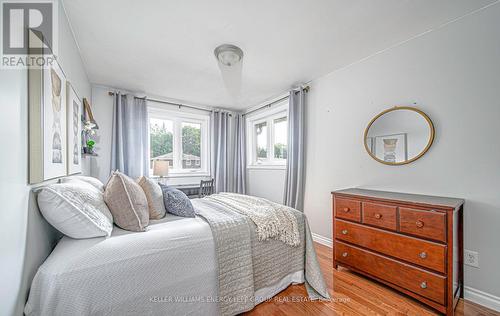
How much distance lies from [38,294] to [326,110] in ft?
10.3

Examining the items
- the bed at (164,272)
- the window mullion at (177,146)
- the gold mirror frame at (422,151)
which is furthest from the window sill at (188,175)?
the gold mirror frame at (422,151)

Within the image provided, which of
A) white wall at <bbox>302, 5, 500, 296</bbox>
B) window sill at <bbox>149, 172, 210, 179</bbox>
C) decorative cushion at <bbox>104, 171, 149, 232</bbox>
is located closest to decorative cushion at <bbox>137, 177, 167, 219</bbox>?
decorative cushion at <bbox>104, 171, 149, 232</bbox>

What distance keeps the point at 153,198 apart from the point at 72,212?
666 mm

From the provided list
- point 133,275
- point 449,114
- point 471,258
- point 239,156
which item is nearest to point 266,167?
point 239,156

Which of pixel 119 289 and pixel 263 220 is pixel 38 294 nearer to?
pixel 119 289

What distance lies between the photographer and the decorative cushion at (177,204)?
1.75 metres

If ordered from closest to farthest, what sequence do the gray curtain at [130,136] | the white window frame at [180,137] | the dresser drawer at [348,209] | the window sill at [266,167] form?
the dresser drawer at [348,209] < the gray curtain at [130,136] < the window sill at [266,167] < the white window frame at [180,137]

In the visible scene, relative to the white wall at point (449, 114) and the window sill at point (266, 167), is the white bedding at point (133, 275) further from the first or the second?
the window sill at point (266, 167)

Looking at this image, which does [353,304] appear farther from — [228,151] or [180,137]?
A: [180,137]

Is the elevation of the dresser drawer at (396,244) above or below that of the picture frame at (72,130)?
below

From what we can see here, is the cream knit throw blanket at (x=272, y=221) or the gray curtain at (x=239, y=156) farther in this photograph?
the gray curtain at (x=239, y=156)

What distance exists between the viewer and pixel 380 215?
1.86m

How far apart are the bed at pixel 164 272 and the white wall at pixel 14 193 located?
12 cm

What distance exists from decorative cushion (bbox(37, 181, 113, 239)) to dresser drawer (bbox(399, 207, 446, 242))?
2229mm
